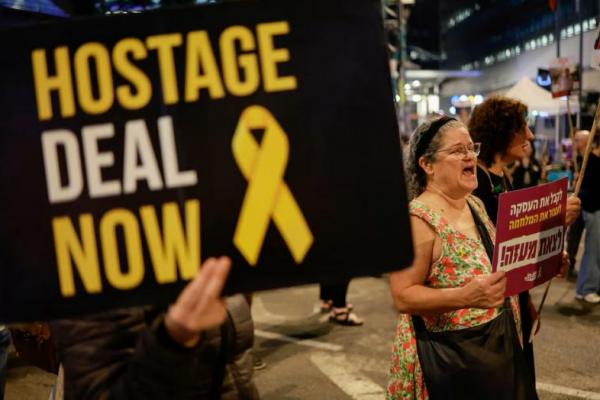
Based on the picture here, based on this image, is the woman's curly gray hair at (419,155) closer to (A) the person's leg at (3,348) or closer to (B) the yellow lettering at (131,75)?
(B) the yellow lettering at (131,75)

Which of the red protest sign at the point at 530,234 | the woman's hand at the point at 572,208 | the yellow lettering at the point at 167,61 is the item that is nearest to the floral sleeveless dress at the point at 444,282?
the red protest sign at the point at 530,234

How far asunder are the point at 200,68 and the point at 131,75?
0.53ft

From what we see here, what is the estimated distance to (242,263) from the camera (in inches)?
55.2

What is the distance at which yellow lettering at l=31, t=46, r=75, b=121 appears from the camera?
4.58ft

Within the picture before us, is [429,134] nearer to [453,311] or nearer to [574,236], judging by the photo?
[453,311]

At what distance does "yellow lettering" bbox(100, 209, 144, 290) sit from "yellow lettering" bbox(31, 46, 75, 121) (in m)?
0.28

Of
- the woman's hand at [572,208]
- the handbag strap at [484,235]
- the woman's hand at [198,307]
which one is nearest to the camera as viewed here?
the woman's hand at [198,307]

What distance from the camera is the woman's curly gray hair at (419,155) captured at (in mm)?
2607

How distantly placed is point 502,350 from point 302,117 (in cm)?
144

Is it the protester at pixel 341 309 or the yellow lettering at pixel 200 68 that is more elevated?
the yellow lettering at pixel 200 68

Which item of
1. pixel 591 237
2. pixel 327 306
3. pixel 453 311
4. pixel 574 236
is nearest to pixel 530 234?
pixel 453 311

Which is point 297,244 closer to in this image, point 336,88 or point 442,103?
point 336,88

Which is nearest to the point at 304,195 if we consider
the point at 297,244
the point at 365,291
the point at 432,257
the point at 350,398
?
the point at 297,244

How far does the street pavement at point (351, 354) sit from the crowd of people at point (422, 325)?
141 centimetres
